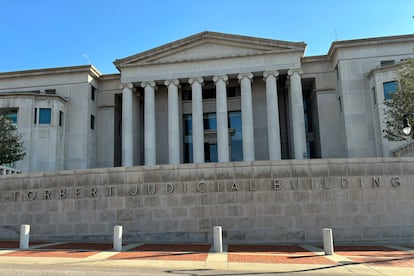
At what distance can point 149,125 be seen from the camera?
39.3 m

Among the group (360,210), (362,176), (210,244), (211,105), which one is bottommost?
(210,244)

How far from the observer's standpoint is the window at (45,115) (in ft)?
127

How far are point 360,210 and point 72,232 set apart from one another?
1417 centimetres

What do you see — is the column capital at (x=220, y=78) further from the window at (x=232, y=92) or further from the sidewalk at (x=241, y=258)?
the sidewalk at (x=241, y=258)

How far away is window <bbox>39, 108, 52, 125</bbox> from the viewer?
38.7 meters

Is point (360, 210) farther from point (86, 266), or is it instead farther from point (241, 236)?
point (86, 266)

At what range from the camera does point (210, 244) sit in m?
16.0

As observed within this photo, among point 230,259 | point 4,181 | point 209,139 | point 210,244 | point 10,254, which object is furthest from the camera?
point 209,139

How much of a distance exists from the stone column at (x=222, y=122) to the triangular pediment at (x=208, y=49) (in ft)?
9.64

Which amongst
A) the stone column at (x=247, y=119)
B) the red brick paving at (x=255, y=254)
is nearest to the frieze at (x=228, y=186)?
the red brick paving at (x=255, y=254)

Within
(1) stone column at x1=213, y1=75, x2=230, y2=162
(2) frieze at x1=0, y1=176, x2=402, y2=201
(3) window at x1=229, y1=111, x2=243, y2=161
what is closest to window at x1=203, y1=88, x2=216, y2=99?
(3) window at x1=229, y1=111, x2=243, y2=161

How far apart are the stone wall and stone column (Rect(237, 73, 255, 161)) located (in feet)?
64.3

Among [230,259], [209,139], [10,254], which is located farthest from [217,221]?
[209,139]

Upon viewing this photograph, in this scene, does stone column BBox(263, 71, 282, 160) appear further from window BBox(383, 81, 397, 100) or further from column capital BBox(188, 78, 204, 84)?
window BBox(383, 81, 397, 100)
